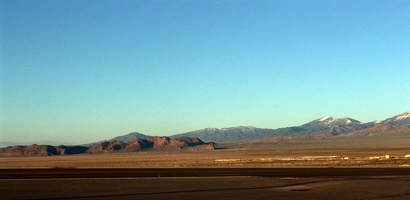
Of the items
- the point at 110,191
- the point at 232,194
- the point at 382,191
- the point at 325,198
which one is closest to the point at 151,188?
the point at 110,191

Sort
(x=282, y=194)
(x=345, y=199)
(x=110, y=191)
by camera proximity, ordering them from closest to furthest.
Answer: (x=345, y=199), (x=282, y=194), (x=110, y=191)

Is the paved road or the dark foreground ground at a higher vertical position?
the paved road

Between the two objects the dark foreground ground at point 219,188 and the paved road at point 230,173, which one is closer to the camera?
the dark foreground ground at point 219,188

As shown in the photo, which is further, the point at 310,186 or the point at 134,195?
the point at 310,186

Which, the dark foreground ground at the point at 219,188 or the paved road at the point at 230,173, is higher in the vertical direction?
the paved road at the point at 230,173

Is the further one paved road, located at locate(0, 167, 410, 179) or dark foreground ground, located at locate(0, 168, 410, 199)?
paved road, located at locate(0, 167, 410, 179)

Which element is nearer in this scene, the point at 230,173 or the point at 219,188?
the point at 219,188

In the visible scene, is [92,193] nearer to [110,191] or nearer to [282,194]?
[110,191]

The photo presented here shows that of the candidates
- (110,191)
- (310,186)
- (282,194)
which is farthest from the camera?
(310,186)

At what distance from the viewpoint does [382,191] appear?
26.0 m

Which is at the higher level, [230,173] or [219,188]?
[230,173]

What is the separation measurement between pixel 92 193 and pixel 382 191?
13970 mm

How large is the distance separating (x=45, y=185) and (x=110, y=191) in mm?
5530

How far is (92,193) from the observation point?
26266 millimetres
